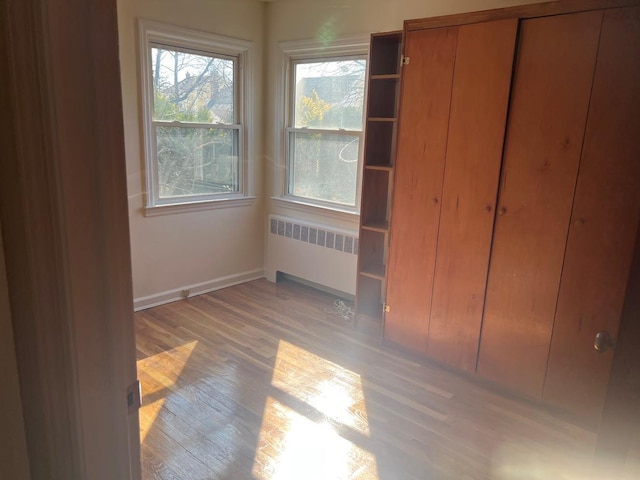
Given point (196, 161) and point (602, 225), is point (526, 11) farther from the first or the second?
point (196, 161)

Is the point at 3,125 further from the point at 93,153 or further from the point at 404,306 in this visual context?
the point at 404,306

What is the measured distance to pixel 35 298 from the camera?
→ 67 centimetres

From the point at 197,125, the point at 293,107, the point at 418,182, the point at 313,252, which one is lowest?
the point at 313,252

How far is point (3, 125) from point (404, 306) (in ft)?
9.01

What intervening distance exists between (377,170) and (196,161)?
5.28 ft

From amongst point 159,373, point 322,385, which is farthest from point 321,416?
point 159,373

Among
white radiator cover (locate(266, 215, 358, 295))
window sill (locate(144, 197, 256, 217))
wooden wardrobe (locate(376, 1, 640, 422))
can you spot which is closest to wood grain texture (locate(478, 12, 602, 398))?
wooden wardrobe (locate(376, 1, 640, 422))

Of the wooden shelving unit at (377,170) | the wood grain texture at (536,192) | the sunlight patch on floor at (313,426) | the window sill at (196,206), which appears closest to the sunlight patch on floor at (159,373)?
the sunlight patch on floor at (313,426)

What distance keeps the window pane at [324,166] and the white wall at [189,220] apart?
0.40 m

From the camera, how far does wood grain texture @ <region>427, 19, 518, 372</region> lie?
2.47 metres

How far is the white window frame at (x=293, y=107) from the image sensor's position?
3.66m

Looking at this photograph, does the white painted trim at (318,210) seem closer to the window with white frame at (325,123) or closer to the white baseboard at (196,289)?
the window with white frame at (325,123)

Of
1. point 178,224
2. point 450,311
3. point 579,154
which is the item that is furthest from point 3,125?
point 178,224

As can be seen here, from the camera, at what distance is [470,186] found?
105 inches
